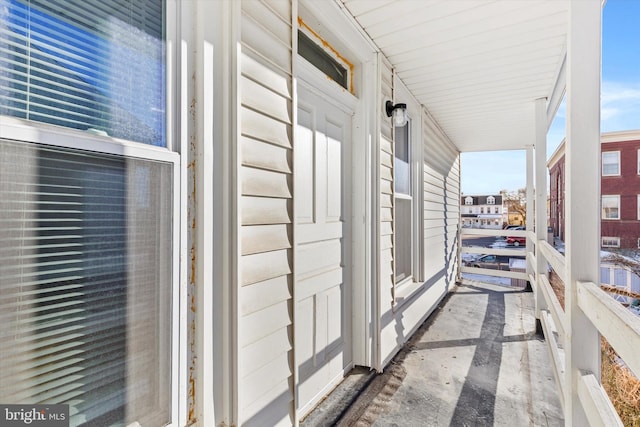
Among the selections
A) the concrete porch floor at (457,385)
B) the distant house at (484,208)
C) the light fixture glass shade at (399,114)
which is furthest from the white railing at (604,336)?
the distant house at (484,208)

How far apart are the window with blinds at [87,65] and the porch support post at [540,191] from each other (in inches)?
145

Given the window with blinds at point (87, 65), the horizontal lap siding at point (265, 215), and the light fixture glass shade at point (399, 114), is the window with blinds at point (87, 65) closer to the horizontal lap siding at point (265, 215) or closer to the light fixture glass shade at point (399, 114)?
the horizontal lap siding at point (265, 215)

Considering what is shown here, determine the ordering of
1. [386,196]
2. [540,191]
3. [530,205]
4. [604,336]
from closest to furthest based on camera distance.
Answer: [604,336], [386,196], [540,191], [530,205]

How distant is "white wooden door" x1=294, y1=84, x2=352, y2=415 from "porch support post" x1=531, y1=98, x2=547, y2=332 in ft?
7.69

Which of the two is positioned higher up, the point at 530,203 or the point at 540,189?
the point at 540,189

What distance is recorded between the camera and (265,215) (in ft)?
4.39

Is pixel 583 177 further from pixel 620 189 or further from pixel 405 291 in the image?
pixel 405 291

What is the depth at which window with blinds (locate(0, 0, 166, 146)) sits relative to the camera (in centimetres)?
70

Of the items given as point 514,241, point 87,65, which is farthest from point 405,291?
point 514,241

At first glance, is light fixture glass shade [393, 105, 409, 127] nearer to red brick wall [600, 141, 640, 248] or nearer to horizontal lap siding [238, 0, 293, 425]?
horizontal lap siding [238, 0, 293, 425]

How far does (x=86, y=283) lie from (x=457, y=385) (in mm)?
2357

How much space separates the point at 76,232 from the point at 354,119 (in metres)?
1.92

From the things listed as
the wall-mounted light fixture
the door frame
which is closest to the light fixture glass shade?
the wall-mounted light fixture

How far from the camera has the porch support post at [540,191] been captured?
3.32m
